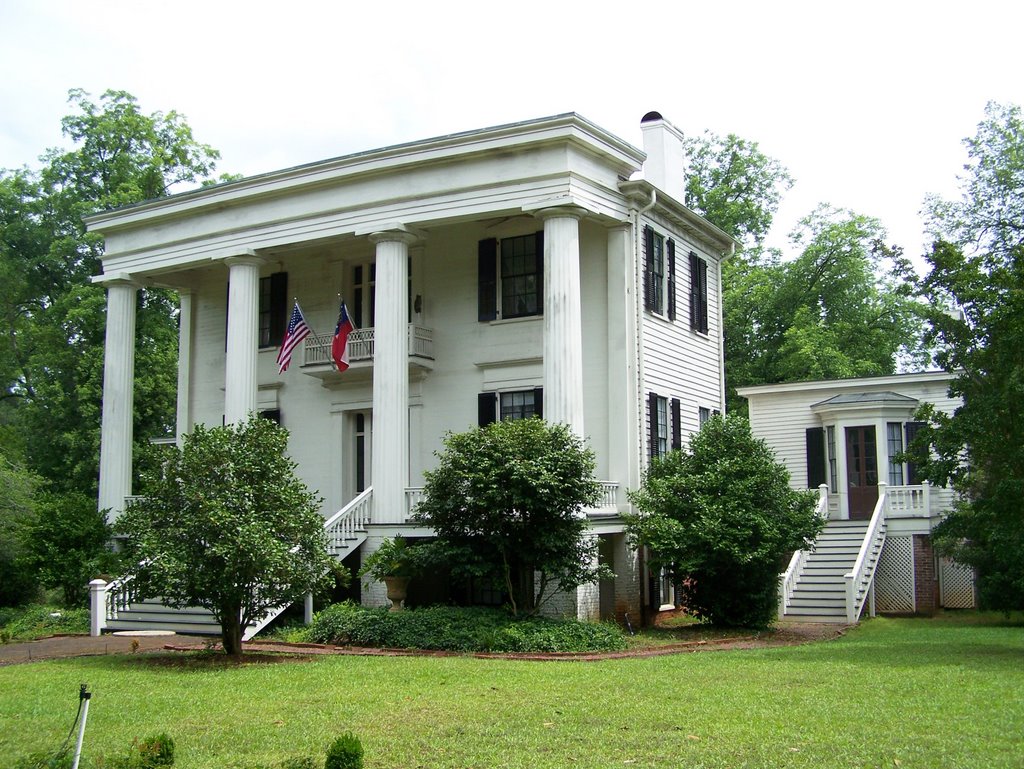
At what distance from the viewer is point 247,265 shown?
27594 mm

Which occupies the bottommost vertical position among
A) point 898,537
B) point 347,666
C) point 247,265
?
point 347,666

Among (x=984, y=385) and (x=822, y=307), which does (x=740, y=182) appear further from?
(x=984, y=385)

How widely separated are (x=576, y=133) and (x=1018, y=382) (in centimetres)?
1008

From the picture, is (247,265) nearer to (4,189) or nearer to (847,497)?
(847,497)

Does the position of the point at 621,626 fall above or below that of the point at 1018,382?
below

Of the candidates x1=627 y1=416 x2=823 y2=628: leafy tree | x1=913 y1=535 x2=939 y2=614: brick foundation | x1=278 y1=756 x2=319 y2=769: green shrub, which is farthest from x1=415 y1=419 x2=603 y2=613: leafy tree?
x1=913 y1=535 x2=939 y2=614: brick foundation

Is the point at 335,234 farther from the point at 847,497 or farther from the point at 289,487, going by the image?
the point at 847,497

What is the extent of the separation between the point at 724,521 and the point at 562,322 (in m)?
5.27

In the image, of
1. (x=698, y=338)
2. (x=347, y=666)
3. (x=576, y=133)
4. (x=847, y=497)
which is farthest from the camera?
(x=847, y=497)

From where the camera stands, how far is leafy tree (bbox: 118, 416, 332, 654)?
56.9 ft

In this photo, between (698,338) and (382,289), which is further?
(698,338)

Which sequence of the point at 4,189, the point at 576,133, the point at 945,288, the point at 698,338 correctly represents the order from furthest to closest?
the point at 4,189 < the point at 698,338 < the point at 576,133 < the point at 945,288

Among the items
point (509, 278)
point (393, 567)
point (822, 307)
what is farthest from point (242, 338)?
point (822, 307)

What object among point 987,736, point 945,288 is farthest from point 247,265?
point 987,736
